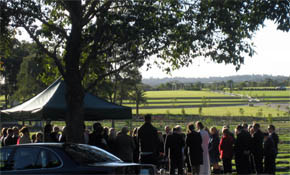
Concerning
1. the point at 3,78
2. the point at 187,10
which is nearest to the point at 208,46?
the point at 187,10

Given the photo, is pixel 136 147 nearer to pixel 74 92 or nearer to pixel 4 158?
pixel 74 92

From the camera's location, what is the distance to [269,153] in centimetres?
1537

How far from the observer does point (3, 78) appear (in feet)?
267

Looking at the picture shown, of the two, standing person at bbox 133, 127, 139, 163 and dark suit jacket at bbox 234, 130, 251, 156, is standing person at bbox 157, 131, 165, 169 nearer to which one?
standing person at bbox 133, 127, 139, 163

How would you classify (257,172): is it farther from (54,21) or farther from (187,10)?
(54,21)

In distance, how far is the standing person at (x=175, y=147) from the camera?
47.9 feet

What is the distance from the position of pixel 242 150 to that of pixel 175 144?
7.38 ft

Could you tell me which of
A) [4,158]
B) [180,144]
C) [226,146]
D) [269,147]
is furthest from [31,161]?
[269,147]

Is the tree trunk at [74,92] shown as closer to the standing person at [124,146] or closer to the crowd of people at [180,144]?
the crowd of people at [180,144]

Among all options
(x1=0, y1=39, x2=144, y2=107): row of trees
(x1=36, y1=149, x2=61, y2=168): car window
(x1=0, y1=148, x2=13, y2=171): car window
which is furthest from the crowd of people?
(x1=0, y1=39, x2=144, y2=107): row of trees

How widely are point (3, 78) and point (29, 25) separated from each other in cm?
6896

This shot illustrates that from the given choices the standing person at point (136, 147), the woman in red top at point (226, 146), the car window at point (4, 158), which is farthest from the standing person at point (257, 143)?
the car window at point (4, 158)

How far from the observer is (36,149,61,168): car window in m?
9.25

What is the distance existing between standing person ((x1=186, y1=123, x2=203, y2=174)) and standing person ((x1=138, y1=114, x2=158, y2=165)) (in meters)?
0.93
